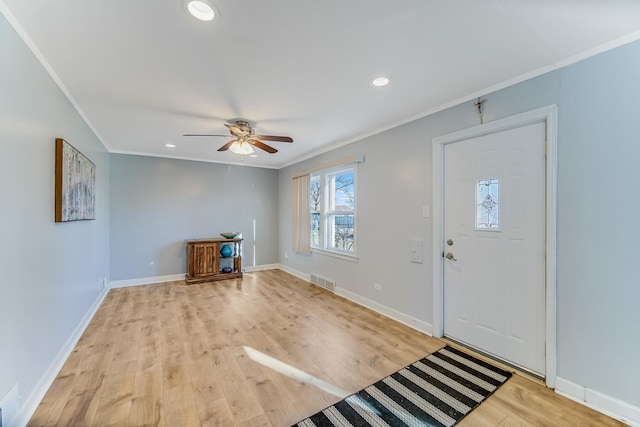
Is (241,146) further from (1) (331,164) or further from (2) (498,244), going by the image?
(2) (498,244)

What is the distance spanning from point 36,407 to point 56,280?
873mm

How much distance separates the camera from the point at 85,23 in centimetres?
153

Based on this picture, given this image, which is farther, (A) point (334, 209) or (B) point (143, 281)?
(B) point (143, 281)

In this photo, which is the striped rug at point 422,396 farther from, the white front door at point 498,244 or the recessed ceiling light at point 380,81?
the recessed ceiling light at point 380,81

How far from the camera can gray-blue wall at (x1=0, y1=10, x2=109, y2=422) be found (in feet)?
4.74

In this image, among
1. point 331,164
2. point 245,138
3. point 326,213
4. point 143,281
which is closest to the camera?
point 245,138

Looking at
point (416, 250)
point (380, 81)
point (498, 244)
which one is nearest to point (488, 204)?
point (498, 244)

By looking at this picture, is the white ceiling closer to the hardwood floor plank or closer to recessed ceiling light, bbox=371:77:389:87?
recessed ceiling light, bbox=371:77:389:87

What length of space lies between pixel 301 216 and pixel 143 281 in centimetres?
313

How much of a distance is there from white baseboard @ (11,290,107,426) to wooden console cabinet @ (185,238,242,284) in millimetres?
2013

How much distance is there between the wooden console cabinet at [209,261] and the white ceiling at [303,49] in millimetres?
2725

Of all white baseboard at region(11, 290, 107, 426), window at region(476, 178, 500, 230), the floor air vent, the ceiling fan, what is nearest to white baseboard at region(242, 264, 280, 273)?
the floor air vent

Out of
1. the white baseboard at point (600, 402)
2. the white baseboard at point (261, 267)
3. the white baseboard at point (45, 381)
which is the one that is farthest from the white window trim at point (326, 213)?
the white baseboard at point (45, 381)

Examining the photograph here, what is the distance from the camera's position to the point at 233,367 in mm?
2209
